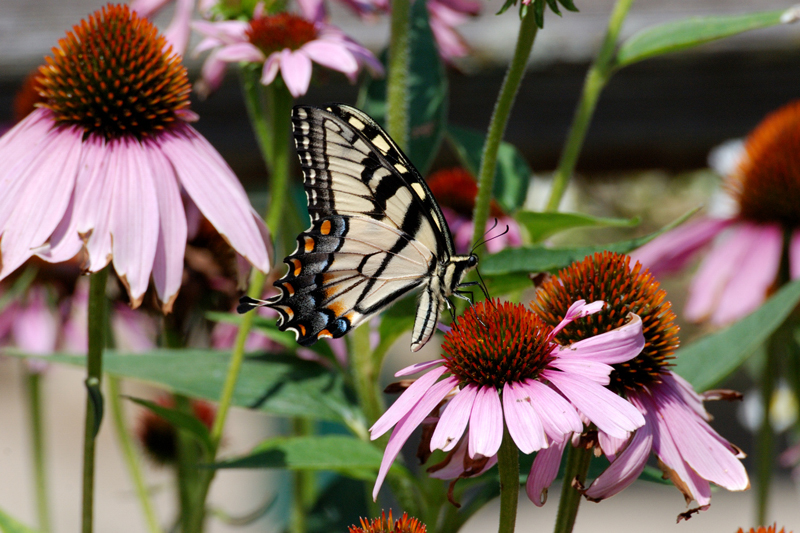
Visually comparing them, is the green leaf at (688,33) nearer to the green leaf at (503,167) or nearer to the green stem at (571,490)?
the green leaf at (503,167)

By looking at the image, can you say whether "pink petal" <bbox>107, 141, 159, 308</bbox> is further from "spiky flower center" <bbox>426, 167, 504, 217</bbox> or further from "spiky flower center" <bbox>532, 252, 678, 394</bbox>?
"spiky flower center" <bbox>426, 167, 504, 217</bbox>

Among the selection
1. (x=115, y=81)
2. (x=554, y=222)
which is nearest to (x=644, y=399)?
(x=554, y=222)

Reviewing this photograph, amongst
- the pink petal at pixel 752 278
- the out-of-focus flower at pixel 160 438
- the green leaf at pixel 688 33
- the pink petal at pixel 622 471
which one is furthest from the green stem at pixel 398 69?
the out-of-focus flower at pixel 160 438

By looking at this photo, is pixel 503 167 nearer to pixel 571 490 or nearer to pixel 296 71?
pixel 296 71

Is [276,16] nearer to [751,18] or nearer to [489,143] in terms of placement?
[489,143]

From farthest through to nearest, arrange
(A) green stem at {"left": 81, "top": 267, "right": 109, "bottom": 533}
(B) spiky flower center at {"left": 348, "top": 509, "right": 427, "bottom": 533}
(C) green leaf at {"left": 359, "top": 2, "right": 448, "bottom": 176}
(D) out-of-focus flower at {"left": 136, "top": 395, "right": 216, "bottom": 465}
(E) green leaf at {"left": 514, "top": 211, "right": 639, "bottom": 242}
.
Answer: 1. (D) out-of-focus flower at {"left": 136, "top": 395, "right": 216, "bottom": 465}
2. (C) green leaf at {"left": 359, "top": 2, "right": 448, "bottom": 176}
3. (E) green leaf at {"left": 514, "top": 211, "right": 639, "bottom": 242}
4. (A) green stem at {"left": 81, "top": 267, "right": 109, "bottom": 533}
5. (B) spiky flower center at {"left": 348, "top": 509, "right": 427, "bottom": 533}

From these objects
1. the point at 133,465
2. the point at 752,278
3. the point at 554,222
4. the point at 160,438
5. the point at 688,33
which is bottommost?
the point at 160,438

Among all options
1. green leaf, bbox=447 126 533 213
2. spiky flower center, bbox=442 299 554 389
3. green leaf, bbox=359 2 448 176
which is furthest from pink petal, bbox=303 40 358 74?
spiky flower center, bbox=442 299 554 389
